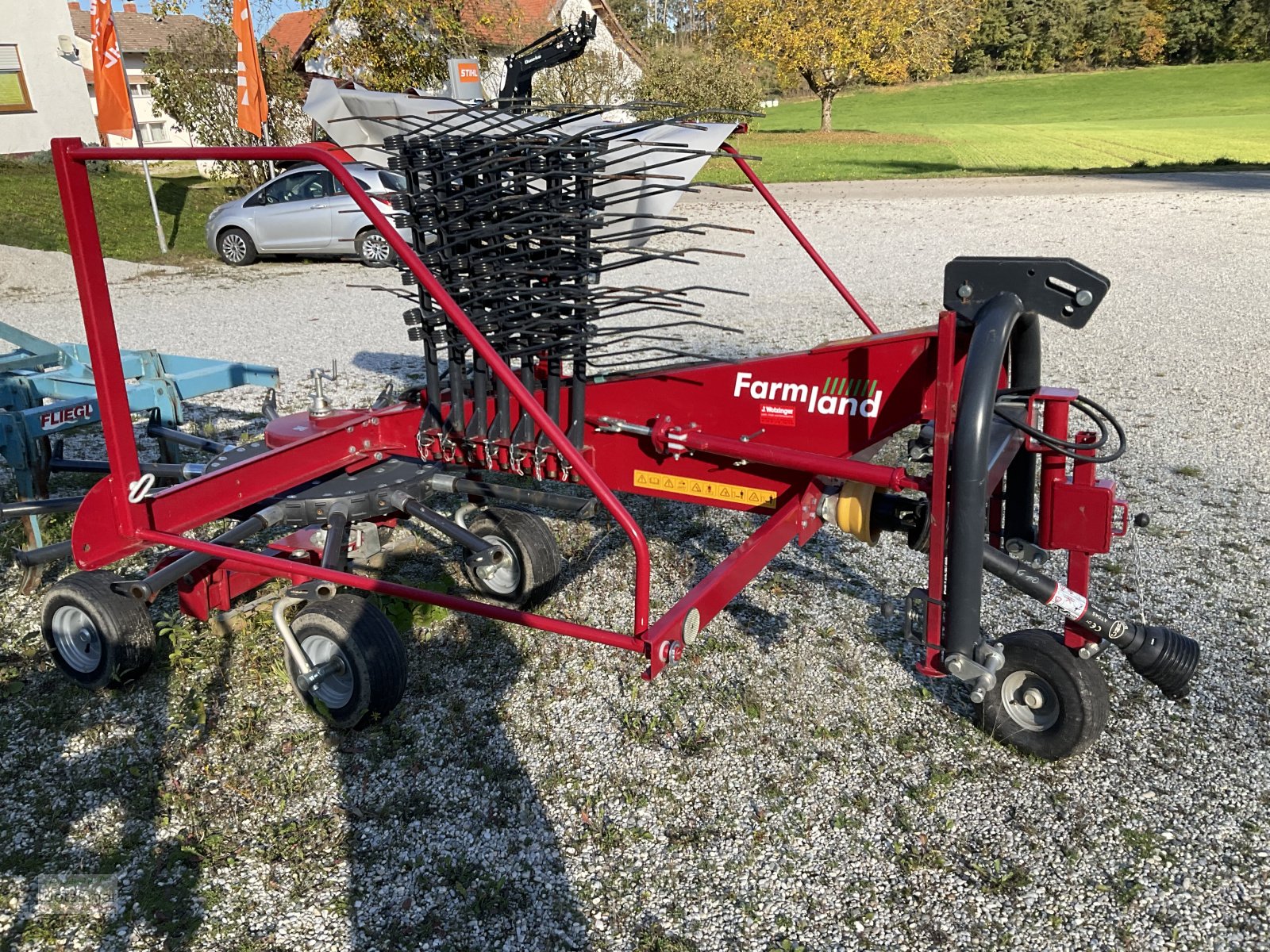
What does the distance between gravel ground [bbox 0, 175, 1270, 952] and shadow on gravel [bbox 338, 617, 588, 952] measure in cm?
1

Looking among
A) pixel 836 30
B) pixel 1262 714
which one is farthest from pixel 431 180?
pixel 836 30

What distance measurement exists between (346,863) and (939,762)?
1.87 m

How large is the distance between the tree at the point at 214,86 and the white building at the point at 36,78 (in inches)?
142

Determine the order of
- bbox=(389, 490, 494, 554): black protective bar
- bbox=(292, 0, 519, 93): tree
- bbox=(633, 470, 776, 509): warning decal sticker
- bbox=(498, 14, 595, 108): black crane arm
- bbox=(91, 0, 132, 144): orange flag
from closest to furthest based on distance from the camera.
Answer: bbox=(633, 470, 776, 509): warning decal sticker, bbox=(389, 490, 494, 554): black protective bar, bbox=(498, 14, 595, 108): black crane arm, bbox=(91, 0, 132, 144): orange flag, bbox=(292, 0, 519, 93): tree

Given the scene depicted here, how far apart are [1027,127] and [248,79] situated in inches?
1333

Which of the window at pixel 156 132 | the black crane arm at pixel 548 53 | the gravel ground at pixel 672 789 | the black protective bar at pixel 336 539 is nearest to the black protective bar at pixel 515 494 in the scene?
the black protective bar at pixel 336 539

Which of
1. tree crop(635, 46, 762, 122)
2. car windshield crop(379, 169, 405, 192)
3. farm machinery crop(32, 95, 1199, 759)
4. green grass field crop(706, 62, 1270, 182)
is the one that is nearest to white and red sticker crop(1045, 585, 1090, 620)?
farm machinery crop(32, 95, 1199, 759)

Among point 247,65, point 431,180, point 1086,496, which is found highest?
point 247,65

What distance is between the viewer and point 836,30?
36.9 m

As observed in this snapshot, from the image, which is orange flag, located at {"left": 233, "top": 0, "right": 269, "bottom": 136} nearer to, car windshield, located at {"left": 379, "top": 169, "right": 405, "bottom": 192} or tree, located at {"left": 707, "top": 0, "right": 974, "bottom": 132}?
car windshield, located at {"left": 379, "top": 169, "right": 405, "bottom": 192}

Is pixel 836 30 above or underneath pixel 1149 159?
above

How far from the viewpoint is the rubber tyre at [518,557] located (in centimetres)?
436

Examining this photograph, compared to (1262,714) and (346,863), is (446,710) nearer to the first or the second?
(346,863)

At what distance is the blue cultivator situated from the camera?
14.4 feet
